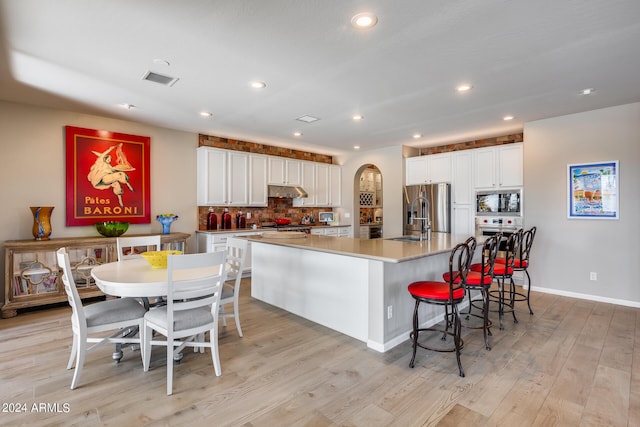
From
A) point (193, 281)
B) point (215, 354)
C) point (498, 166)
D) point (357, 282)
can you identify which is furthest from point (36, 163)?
point (498, 166)

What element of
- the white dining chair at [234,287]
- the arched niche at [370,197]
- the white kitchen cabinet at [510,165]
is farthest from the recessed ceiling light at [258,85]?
the arched niche at [370,197]

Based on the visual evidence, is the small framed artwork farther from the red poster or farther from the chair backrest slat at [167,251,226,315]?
the red poster

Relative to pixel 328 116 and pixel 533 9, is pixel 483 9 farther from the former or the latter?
pixel 328 116

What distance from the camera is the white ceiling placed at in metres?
2.09

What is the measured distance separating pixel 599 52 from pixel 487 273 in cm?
208

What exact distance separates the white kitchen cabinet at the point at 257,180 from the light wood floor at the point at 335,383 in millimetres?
3307

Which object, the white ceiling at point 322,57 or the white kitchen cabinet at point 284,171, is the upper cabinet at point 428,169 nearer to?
the white ceiling at point 322,57

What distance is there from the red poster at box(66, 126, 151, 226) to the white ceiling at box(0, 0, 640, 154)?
1.48 ft

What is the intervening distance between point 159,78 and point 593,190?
5.46 meters

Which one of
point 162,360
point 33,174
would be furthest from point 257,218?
point 162,360

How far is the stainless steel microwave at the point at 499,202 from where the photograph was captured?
505 centimetres

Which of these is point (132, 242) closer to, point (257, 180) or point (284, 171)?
point (257, 180)

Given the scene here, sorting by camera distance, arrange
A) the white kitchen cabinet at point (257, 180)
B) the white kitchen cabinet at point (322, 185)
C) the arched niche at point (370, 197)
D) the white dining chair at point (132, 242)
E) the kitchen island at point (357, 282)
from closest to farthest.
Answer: the kitchen island at point (357, 282), the white dining chair at point (132, 242), the white kitchen cabinet at point (257, 180), the white kitchen cabinet at point (322, 185), the arched niche at point (370, 197)

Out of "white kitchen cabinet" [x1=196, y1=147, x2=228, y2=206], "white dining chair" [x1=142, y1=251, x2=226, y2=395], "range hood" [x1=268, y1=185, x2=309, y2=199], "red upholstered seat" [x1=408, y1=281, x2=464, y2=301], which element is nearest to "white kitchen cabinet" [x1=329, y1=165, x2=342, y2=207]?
"range hood" [x1=268, y1=185, x2=309, y2=199]
